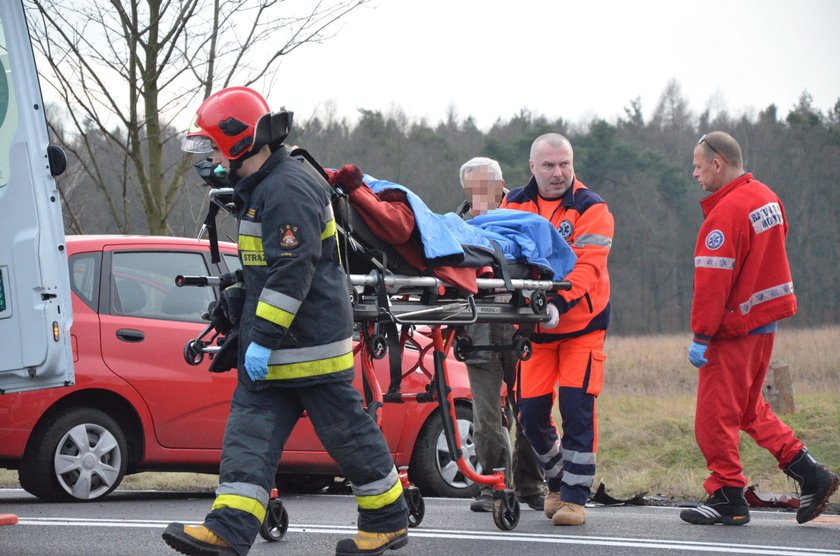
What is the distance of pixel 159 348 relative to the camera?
759 cm

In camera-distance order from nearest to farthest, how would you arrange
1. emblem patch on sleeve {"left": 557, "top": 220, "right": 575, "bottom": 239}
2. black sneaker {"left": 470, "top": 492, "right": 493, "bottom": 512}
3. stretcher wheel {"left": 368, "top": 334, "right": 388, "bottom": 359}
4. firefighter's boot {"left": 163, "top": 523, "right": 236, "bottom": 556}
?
firefighter's boot {"left": 163, "top": 523, "right": 236, "bottom": 556} → stretcher wheel {"left": 368, "top": 334, "right": 388, "bottom": 359} → emblem patch on sleeve {"left": 557, "top": 220, "right": 575, "bottom": 239} → black sneaker {"left": 470, "top": 492, "right": 493, "bottom": 512}

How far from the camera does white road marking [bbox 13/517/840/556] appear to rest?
530 centimetres

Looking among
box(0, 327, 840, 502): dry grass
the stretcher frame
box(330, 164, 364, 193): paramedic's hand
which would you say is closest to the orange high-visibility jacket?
the stretcher frame

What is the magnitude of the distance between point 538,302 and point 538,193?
1.10 m

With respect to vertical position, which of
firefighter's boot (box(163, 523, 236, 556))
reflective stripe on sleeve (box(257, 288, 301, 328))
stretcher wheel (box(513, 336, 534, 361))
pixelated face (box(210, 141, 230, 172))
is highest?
pixelated face (box(210, 141, 230, 172))

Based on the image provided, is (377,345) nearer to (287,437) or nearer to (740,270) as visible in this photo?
(287,437)

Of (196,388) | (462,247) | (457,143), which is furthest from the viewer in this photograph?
(457,143)

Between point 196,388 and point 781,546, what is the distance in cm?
382

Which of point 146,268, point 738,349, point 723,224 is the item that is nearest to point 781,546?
point 738,349

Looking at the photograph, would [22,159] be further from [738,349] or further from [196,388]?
[738,349]

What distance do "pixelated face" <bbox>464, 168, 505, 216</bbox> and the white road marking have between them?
6.81 feet

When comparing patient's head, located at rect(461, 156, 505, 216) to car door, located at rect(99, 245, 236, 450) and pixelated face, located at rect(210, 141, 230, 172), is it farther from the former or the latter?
pixelated face, located at rect(210, 141, 230, 172)

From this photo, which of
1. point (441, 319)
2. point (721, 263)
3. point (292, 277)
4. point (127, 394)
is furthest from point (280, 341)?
point (127, 394)

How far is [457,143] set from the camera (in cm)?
5762
